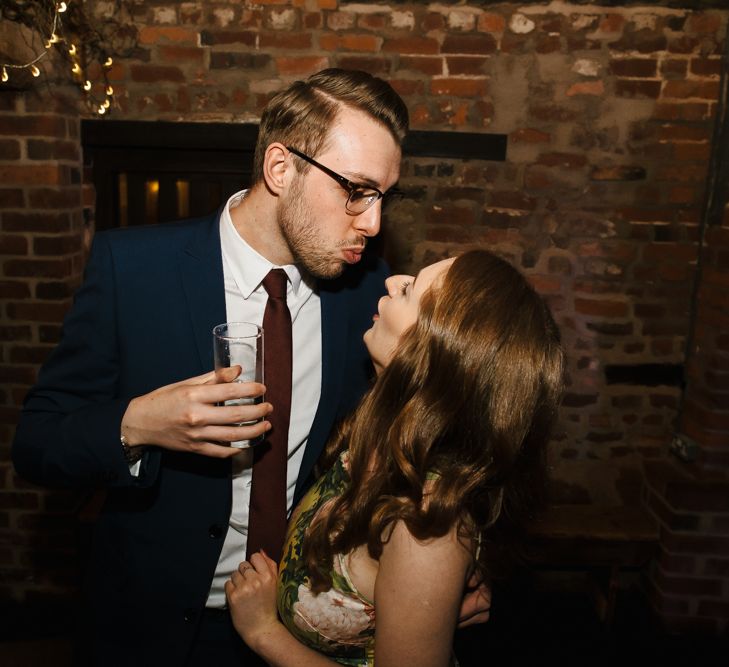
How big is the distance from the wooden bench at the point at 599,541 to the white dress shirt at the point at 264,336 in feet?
5.30

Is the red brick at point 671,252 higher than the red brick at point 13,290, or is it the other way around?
the red brick at point 671,252

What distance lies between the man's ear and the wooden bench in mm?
2025

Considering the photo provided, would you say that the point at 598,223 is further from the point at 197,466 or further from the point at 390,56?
the point at 197,466

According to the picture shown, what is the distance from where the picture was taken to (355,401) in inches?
76.2

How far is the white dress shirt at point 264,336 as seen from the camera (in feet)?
5.54

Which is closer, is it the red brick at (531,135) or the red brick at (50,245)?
the red brick at (50,245)

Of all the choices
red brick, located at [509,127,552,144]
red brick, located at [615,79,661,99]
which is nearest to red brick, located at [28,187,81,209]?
red brick, located at [509,127,552,144]

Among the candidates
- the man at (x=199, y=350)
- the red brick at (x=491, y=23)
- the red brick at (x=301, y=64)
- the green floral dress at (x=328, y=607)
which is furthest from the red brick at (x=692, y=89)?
the green floral dress at (x=328, y=607)

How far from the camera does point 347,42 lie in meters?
2.74

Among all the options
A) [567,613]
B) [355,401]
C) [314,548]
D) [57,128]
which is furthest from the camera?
[567,613]

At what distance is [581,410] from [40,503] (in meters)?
2.64

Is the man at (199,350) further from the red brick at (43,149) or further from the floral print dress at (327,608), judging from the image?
the red brick at (43,149)

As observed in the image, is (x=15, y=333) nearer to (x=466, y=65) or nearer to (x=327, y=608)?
(x=327, y=608)

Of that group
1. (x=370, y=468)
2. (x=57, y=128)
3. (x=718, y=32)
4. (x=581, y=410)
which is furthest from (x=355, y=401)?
(x=718, y=32)
